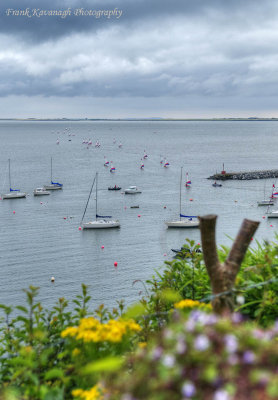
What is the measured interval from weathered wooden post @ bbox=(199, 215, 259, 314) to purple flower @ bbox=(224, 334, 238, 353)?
1913mm

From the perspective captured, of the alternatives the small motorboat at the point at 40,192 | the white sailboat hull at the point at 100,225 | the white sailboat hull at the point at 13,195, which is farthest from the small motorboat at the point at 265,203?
the white sailboat hull at the point at 13,195

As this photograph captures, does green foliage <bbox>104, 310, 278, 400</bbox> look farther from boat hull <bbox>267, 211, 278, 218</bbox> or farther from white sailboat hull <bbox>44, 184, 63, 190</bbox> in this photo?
white sailboat hull <bbox>44, 184, 63, 190</bbox>

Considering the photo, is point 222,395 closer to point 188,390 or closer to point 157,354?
point 188,390

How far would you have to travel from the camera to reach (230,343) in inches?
89.6

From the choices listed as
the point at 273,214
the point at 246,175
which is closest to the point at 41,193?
the point at 273,214

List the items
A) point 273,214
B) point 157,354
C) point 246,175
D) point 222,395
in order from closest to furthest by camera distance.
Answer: point 222,395
point 157,354
point 273,214
point 246,175

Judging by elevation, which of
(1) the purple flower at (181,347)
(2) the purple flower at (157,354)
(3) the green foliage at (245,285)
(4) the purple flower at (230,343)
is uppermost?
(4) the purple flower at (230,343)

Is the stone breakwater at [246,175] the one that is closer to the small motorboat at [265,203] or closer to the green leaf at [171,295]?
the small motorboat at [265,203]

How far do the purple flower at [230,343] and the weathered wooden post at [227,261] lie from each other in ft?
6.28

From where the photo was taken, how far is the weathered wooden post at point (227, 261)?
4.27 m

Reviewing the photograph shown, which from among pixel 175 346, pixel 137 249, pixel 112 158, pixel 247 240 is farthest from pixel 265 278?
pixel 112 158

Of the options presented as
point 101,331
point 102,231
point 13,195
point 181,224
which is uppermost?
point 101,331

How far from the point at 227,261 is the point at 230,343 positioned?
220 centimetres

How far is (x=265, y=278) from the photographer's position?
202 inches
